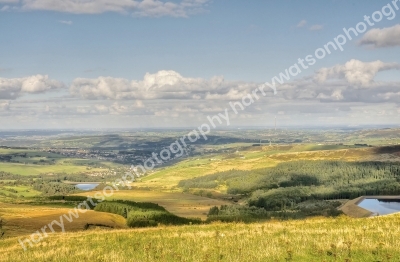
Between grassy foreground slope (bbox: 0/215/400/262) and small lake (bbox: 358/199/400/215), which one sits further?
small lake (bbox: 358/199/400/215)

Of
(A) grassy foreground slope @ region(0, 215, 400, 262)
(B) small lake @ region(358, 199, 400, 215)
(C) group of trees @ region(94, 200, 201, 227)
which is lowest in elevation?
(B) small lake @ region(358, 199, 400, 215)

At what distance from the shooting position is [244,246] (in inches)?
835

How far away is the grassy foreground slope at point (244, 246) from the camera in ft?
61.7

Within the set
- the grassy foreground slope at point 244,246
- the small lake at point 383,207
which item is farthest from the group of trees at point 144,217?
the small lake at point 383,207

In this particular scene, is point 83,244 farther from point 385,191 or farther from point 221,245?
point 385,191

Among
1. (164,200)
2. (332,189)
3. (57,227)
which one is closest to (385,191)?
(332,189)

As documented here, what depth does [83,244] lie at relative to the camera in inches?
1007

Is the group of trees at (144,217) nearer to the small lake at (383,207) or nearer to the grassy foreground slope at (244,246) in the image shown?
the grassy foreground slope at (244,246)

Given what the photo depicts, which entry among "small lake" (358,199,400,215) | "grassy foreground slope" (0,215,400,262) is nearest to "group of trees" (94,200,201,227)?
"grassy foreground slope" (0,215,400,262)

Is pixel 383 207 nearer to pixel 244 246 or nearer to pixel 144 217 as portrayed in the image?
pixel 144 217

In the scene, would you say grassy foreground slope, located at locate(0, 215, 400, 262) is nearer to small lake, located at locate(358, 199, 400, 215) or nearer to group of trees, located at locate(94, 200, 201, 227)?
group of trees, located at locate(94, 200, 201, 227)

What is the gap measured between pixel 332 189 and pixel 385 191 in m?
25.0

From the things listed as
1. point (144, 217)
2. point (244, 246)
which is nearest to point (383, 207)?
point (144, 217)

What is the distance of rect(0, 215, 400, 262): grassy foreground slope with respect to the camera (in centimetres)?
1880
